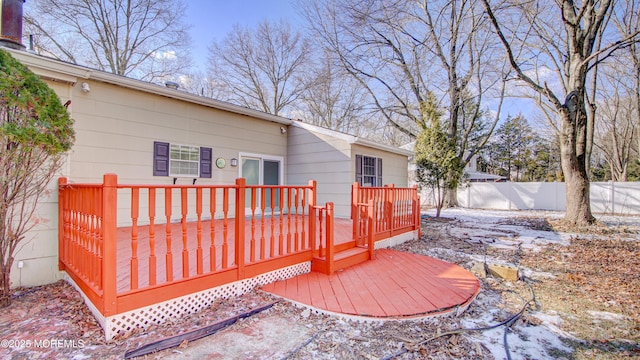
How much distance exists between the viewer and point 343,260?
403cm

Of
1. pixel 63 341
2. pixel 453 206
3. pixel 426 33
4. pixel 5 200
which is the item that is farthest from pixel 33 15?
pixel 453 206

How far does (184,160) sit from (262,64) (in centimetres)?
1232

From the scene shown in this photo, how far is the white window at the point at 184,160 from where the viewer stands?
19.9ft

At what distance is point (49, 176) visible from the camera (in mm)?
3162

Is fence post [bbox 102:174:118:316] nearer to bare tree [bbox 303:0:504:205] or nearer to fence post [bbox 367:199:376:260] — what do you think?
fence post [bbox 367:199:376:260]

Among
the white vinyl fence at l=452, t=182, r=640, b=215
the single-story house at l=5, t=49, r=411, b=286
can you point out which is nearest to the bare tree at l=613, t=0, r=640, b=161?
the white vinyl fence at l=452, t=182, r=640, b=215

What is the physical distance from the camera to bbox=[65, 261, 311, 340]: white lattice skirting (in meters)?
2.26

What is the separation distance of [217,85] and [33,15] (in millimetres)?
7504

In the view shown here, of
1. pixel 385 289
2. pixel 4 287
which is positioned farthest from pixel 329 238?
pixel 4 287

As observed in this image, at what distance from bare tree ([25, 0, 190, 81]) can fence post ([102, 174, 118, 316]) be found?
1350cm

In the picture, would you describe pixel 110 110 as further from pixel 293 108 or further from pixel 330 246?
pixel 293 108

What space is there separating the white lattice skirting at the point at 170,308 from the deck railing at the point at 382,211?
1678 mm

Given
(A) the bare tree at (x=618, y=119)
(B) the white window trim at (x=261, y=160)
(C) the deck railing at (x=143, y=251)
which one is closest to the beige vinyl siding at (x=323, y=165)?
(B) the white window trim at (x=261, y=160)

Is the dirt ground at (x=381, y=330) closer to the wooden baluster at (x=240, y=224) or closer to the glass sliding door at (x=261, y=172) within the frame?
the wooden baluster at (x=240, y=224)
